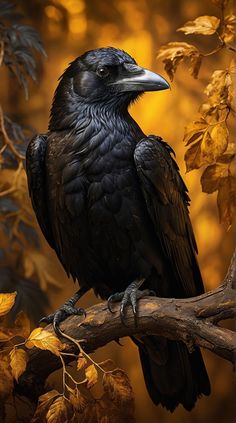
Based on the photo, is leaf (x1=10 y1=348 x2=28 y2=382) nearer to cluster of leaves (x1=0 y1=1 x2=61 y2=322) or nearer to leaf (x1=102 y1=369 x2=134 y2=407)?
leaf (x1=102 y1=369 x2=134 y2=407)

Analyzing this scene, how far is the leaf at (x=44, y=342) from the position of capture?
55.3 inches

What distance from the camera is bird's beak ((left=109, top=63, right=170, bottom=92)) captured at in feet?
4.74

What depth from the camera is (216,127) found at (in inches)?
55.3

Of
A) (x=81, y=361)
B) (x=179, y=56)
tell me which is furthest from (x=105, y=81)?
(x=81, y=361)

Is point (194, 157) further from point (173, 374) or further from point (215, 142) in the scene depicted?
point (173, 374)

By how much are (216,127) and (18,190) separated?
0.62 m

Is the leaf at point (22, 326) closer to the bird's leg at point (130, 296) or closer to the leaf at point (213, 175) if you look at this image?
the bird's leg at point (130, 296)

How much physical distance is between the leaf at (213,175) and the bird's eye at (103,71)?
280 millimetres

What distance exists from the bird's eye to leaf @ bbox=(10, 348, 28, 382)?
562mm

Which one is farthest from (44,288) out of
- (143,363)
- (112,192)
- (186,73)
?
(186,73)

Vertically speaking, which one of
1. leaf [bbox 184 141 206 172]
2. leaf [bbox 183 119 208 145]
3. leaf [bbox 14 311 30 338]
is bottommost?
leaf [bbox 14 311 30 338]

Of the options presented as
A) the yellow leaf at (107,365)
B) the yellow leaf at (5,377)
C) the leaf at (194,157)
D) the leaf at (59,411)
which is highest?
the leaf at (194,157)

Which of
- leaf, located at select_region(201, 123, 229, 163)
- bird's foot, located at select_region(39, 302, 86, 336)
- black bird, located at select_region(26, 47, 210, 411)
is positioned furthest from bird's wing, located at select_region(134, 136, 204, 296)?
bird's foot, located at select_region(39, 302, 86, 336)

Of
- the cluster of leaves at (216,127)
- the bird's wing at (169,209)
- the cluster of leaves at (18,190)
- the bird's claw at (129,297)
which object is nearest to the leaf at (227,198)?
the cluster of leaves at (216,127)
